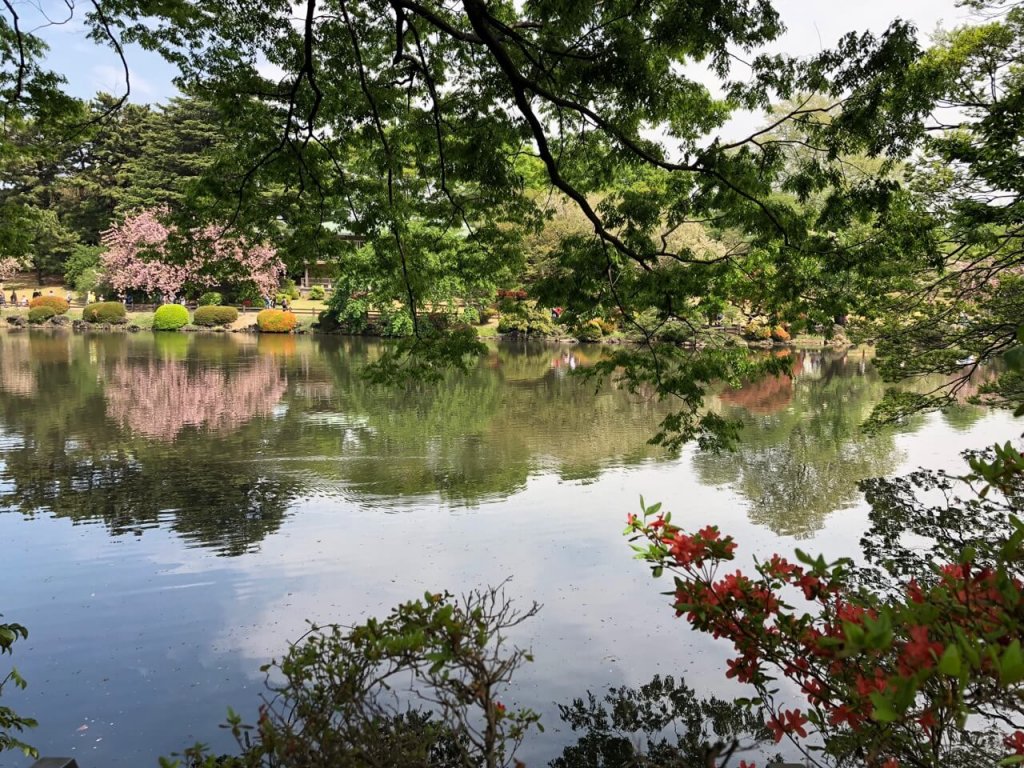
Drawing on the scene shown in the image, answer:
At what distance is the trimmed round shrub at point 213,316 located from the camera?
31.5m

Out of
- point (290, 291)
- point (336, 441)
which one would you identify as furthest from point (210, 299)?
point (336, 441)

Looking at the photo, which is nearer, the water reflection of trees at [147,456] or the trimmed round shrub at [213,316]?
the water reflection of trees at [147,456]

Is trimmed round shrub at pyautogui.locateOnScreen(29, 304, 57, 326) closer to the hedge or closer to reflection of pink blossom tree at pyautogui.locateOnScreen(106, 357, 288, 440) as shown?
the hedge

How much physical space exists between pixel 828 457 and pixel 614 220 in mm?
6872

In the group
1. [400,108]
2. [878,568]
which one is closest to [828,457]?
[878,568]

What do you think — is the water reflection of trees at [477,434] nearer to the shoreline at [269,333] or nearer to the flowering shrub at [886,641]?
the flowering shrub at [886,641]

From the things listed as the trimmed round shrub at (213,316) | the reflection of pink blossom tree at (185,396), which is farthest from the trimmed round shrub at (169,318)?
the reflection of pink blossom tree at (185,396)

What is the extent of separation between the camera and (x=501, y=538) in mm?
6344

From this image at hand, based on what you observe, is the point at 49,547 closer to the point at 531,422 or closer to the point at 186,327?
the point at 531,422

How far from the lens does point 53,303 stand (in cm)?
3259

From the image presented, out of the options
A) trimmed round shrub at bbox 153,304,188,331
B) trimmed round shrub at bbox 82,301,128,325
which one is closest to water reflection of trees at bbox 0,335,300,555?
trimmed round shrub at bbox 153,304,188,331

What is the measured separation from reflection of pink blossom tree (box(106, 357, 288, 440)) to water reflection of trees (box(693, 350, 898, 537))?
26.1 ft

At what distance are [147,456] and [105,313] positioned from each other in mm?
26695

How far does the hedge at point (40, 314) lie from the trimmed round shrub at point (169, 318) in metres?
5.52
